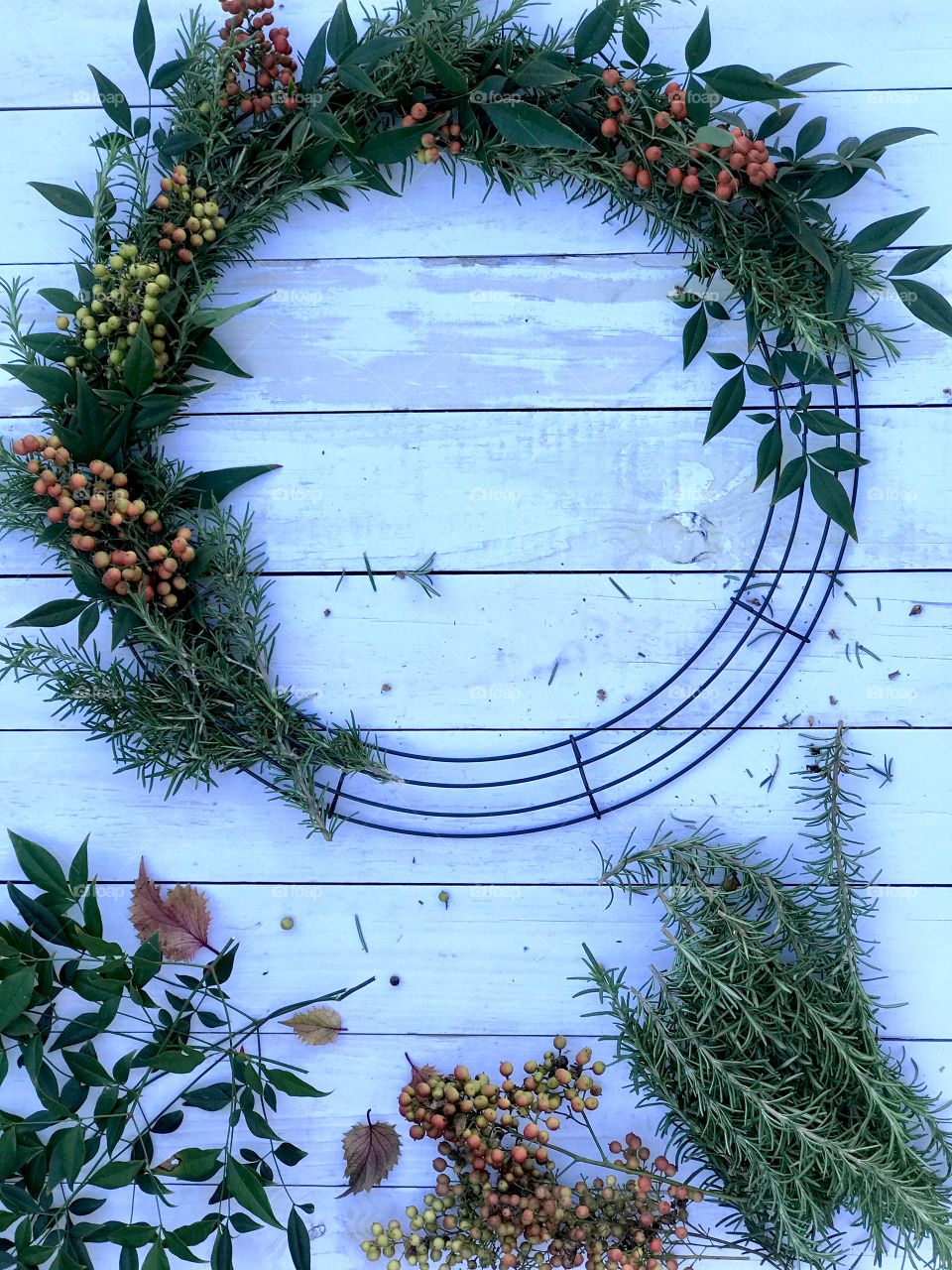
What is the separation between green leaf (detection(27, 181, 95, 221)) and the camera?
1.01 m

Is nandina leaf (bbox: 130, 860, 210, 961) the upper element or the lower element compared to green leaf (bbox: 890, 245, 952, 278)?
lower

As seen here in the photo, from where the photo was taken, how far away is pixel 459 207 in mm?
1063

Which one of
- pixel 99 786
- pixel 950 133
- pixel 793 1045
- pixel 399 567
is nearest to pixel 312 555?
pixel 399 567

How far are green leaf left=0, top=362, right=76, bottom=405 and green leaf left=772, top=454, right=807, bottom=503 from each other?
74 centimetres

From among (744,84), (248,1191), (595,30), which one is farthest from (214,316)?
(248,1191)

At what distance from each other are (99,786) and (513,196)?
81 cm

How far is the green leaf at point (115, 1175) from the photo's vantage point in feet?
3.30

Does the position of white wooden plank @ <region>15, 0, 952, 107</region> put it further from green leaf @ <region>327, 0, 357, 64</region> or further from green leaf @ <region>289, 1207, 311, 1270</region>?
green leaf @ <region>289, 1207, 311, 1270</region>

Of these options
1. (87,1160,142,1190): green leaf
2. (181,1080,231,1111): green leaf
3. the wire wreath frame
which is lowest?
(87,1160,142,1190): green leaf

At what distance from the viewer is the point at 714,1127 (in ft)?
3.22

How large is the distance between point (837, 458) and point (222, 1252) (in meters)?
1.05

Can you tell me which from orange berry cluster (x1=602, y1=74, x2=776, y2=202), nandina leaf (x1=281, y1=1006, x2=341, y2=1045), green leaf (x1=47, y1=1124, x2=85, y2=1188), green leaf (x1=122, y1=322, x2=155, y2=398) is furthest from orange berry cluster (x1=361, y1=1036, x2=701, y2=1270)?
orange berry cluster (x1=602, y1=74, x2=776, y2=202)

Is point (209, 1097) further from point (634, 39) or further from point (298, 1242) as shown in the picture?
point (634, 39)

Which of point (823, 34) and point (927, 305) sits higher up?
point (823, 34)
